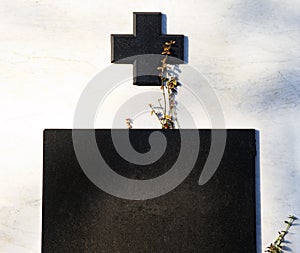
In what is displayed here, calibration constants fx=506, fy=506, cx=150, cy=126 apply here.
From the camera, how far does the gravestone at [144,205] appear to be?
205cm

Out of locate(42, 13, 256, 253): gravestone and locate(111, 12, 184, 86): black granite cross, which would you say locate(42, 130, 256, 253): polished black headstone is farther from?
locate(111, 12, 184, 86): black granite cross


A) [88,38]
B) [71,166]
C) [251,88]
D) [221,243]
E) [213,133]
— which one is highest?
[88,38]

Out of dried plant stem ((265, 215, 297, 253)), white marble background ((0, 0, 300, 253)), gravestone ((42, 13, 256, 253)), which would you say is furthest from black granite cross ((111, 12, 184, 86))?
dried plant stem ((265, 215, 297, 253))

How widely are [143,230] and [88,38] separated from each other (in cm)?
83

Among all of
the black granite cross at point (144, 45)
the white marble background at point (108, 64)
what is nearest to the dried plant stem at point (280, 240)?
the white marble background at point (108, 64)

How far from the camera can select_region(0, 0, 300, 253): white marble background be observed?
6.92 ft

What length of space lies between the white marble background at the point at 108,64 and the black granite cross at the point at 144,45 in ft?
0.14

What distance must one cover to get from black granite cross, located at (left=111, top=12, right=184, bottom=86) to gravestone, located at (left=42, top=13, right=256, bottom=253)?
25 cm

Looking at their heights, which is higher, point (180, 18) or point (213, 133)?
point (180, 18)

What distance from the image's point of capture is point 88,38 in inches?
84.4

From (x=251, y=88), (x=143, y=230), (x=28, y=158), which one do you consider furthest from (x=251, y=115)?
(x=28, y=158)

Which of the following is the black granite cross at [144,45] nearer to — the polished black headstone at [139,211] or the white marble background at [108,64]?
the white marble background at [108,64]

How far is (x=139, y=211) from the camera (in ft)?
6.77

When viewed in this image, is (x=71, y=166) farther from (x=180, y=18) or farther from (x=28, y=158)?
(x=180, y=18)
